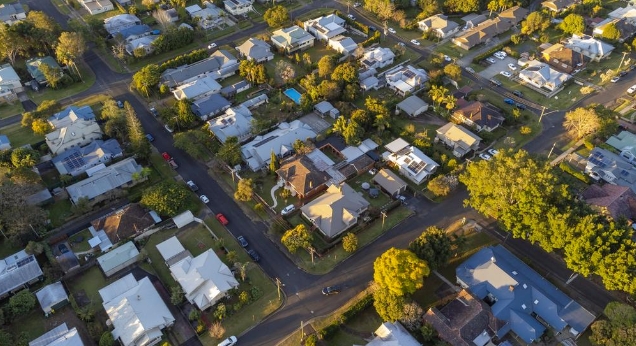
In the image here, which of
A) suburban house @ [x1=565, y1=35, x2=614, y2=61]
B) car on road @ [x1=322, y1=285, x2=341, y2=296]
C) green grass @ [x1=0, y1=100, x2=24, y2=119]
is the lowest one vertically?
car on road @ [x1=322, y1=285, x2=341, y2=296]

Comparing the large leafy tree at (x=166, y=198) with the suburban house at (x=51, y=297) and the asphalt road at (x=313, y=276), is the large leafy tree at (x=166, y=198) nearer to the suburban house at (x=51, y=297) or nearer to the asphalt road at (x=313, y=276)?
the asphalt road at (x=313, y=276)

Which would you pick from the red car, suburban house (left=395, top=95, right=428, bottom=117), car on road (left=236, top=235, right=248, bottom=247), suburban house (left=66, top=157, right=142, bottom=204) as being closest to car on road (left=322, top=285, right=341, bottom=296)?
car on road (left=236, top=235, right=248, bottom=247)

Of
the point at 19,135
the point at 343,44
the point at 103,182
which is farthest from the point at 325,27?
the point at 19,135

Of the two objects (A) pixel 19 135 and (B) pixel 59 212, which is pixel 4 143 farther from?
(B) pixel 59 212

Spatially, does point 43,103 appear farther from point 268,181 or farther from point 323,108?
point 323,108

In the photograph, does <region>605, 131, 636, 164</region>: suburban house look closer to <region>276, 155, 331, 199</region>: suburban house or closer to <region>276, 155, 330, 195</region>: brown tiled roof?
<region>276, 155, 331, 199</region>: suburban house

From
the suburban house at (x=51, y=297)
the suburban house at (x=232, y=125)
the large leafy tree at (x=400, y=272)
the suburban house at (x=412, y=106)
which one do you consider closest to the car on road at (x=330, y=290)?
the large leafy tree at (x=400, y=272)
